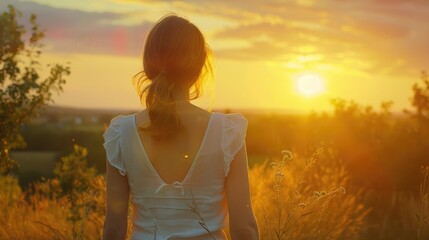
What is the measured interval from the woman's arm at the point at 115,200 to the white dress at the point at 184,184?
0.04 metres

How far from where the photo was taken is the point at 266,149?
31.2m

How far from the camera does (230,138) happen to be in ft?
10.1

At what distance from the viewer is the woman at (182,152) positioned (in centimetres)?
305

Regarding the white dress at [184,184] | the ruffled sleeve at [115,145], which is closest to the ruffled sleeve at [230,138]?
the white dress at [184,184]

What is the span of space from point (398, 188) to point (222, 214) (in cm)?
1210

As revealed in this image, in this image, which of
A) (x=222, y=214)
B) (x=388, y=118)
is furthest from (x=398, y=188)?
(x=222, y=214)

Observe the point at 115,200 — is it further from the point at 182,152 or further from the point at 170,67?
the point at 170,67

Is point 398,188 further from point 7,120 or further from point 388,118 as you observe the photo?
point 7,120

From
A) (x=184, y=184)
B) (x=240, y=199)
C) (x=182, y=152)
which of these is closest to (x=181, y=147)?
(x=182, y=152)

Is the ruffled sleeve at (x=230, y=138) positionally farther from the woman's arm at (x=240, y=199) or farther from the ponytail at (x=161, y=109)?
the ponytail at (x=161, y=109)

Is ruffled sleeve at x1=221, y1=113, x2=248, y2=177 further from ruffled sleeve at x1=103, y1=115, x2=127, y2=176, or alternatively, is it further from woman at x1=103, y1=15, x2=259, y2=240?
ruffled sleeve at x1=103, y1=115, x2=127, y2=176

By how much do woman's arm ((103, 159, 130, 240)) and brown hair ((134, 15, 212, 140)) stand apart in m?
0.31

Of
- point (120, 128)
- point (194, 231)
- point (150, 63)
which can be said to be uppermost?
point (150, 63)

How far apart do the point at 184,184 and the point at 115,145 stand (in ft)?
1.36
